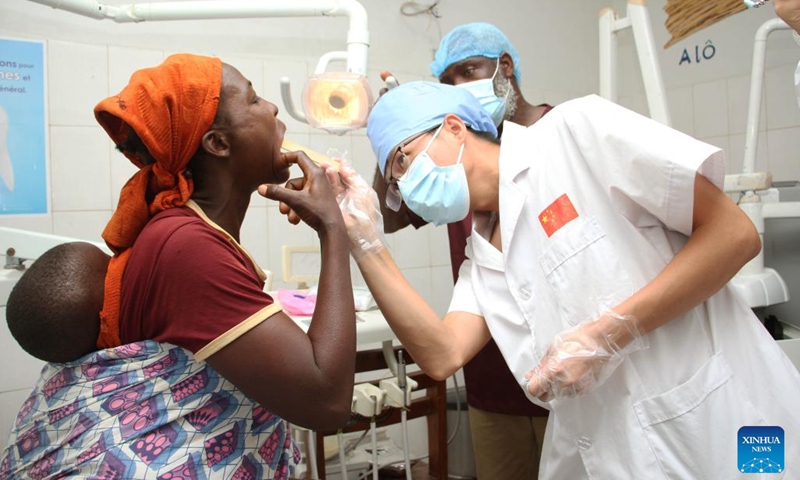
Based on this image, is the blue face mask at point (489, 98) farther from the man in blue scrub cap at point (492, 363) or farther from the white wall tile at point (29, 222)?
the white wall tile at point (29, 222)

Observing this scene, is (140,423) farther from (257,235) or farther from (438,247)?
(438,247)

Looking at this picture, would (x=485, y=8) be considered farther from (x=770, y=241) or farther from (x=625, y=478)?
(x=625, y=478)

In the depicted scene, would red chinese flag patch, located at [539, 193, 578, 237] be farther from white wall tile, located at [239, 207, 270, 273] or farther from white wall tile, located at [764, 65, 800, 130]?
white wall tile, located at [764, 65, 800, 130]

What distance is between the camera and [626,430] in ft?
3.23

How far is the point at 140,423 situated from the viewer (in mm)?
873

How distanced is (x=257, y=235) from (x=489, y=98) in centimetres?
108

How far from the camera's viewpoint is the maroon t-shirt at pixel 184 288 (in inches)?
33.5

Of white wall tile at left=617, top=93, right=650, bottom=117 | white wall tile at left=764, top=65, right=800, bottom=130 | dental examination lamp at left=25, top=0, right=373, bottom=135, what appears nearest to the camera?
dental examination lamp at left=25, top=0, right=373, bottom=135

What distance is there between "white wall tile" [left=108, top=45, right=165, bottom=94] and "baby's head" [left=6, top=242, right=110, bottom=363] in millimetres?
1361

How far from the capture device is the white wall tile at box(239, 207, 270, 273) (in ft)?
7.67

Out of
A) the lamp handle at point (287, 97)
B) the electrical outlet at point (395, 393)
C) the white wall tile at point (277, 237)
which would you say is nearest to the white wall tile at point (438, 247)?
the white wall tile at point (277, 237)

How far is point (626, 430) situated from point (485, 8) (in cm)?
242

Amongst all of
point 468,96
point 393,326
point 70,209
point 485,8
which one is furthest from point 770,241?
point 70,209

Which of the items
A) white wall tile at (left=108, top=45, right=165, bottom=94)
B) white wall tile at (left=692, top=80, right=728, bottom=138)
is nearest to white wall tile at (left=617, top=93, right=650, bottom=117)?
white wall tile at (left=692, top=80, right=728, bottom=138)
